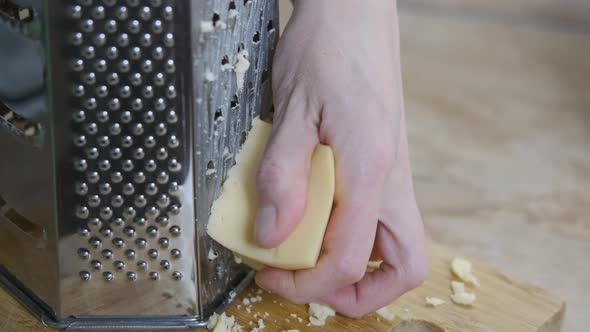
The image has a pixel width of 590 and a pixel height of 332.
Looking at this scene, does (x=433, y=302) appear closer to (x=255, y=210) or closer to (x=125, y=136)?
(x=255, y=210)

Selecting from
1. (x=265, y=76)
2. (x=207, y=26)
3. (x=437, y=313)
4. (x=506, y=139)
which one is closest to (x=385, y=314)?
(x=437, y=313)

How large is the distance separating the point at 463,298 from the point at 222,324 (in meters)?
0.32

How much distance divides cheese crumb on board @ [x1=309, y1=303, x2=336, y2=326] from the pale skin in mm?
66

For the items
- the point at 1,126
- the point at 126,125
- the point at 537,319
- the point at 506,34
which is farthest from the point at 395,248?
the point at 506,34

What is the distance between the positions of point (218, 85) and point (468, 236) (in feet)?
2.35

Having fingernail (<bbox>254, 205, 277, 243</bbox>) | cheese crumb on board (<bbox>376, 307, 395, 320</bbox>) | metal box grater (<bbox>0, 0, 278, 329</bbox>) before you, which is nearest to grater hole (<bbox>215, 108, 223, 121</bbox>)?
metal box grater (<bbox>0, 0, 278, 329</bbox>)

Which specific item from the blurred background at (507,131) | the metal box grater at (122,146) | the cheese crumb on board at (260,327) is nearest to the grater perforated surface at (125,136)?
the metal box grater at (122,146)

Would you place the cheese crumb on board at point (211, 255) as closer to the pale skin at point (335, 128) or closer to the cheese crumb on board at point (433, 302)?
the pale skin at point (335, 128)

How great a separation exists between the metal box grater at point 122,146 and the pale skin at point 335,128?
0.06 metres

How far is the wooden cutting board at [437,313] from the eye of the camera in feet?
3.22

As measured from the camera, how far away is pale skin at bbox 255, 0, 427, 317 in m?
0.86

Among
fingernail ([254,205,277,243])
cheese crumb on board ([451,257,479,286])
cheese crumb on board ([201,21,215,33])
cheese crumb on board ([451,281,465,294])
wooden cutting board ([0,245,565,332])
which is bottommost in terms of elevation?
wooden cutting board ([0,245,565,332])

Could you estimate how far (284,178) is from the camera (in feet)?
2.77

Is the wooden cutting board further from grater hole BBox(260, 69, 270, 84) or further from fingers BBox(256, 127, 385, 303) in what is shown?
grater hole BBox(260, 69, 270, 84)
